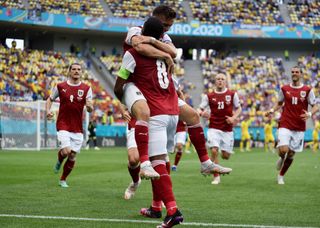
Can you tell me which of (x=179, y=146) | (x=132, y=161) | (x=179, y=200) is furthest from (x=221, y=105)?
(x=132, y=161)

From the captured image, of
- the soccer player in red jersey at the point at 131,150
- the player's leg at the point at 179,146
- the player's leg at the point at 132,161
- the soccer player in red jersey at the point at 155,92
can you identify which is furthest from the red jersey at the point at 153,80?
the player's leg at the point at 179,146

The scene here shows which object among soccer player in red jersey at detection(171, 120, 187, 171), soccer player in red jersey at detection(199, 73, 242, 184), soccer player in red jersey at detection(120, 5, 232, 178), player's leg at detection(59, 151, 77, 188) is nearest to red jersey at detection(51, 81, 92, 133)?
player's leg at detection(59, 151, 77, 188)

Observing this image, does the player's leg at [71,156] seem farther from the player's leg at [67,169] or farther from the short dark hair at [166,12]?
the short dark hair at [166,12]

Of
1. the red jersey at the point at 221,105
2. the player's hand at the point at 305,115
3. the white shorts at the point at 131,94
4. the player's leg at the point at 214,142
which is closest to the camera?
the white shorts at the point at 131,94

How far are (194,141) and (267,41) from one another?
60.7m

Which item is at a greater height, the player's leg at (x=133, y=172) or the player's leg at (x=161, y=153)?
the player's leg at (x=161, y=153)

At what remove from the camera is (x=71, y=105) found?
14.3 metres

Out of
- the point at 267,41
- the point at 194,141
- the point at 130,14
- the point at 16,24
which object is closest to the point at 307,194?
the point at 194,141

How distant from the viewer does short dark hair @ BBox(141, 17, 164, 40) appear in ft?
25.6

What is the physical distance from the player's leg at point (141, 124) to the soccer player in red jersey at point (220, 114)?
27.9 feet

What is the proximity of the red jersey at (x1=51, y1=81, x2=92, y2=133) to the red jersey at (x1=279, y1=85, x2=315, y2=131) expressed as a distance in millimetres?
4520

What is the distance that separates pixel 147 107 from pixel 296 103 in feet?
26.8

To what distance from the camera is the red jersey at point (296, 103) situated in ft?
49.9

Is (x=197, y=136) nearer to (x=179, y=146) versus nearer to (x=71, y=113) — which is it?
(x=71, y=113)
